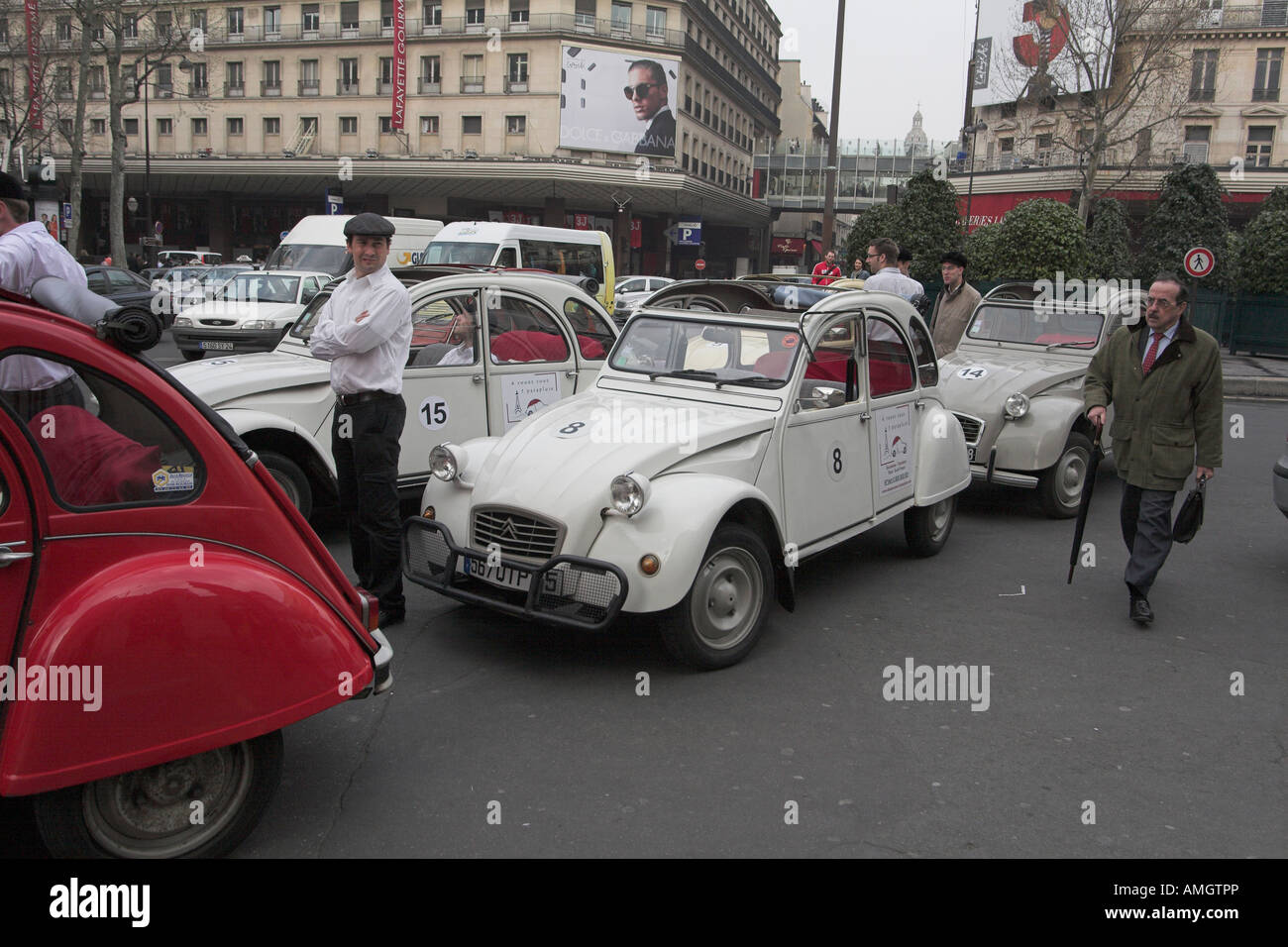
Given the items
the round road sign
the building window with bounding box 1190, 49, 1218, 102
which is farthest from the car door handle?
the building window with bounding box 1190, 49, 1218, 102

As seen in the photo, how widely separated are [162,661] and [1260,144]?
60.1 meters

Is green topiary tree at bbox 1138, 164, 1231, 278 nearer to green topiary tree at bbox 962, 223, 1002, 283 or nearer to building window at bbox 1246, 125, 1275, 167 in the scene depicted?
green topiary tree at bbox 962, 223, 1002, 283

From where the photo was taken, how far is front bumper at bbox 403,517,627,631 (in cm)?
445

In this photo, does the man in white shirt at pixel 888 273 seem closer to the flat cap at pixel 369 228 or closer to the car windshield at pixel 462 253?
the flat cap at pixel 369 228

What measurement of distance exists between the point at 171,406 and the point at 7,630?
0.75 m

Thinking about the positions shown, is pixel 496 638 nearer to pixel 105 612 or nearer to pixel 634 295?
pixel 105 612

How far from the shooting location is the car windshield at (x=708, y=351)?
5613mm

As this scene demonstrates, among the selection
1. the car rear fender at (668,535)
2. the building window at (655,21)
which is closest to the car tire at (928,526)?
the car rear fender at (668,535)

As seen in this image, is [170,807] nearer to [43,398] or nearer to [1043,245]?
[43,398]

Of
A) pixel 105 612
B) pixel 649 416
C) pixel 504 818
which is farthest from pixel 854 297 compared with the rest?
pixel 105 612

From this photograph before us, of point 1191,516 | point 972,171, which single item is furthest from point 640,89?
point 1191,516

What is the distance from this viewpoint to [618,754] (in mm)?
3967

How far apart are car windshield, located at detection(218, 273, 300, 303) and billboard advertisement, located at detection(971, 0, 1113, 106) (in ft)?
80.8

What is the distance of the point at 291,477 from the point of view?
647 cm
